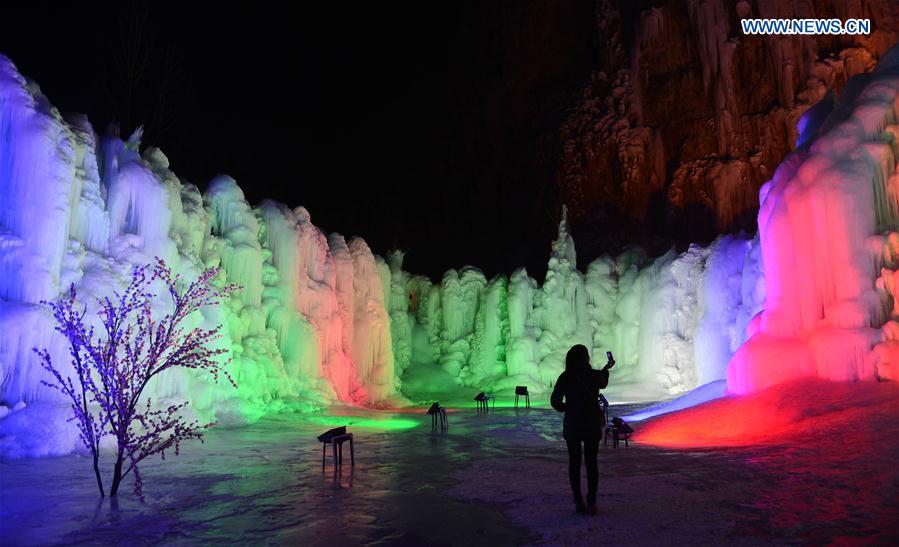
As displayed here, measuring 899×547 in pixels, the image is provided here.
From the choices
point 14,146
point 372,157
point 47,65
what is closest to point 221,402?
point 14,146

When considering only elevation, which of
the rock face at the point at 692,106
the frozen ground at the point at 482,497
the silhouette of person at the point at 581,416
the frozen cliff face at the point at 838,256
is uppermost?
the rock face at the point at 692,106

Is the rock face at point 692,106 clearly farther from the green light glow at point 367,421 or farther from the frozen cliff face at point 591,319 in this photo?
the green light glow at point 367,421

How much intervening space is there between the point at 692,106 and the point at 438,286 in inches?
628

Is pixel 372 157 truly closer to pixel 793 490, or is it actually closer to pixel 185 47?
pixel 185 47

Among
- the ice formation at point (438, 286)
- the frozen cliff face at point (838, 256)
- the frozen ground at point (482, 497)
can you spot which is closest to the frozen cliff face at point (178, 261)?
the ice formation at point (438, 286)

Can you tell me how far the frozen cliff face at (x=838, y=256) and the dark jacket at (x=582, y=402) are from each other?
25.0 feet

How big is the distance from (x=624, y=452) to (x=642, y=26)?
2838cm

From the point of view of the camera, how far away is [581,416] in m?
5.59

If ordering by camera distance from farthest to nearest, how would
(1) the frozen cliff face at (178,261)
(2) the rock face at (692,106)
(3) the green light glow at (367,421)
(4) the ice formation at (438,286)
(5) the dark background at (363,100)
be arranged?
(2) the rock face at (692,106)
(5) the dark background at (363,100)
(3) the green light glow at (367,421)
(4) the ice formation at (438,286)
(1) the frozen cliff face at (178,261)

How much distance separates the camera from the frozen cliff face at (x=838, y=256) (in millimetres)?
10977

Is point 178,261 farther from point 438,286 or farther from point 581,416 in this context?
point 438,286

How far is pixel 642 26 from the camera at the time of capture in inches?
1266

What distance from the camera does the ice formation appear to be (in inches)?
432

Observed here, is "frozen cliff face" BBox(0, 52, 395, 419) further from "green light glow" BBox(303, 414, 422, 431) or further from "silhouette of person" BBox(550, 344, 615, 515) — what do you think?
"silhouette of person" BBox(550, 344, 615, 515)
